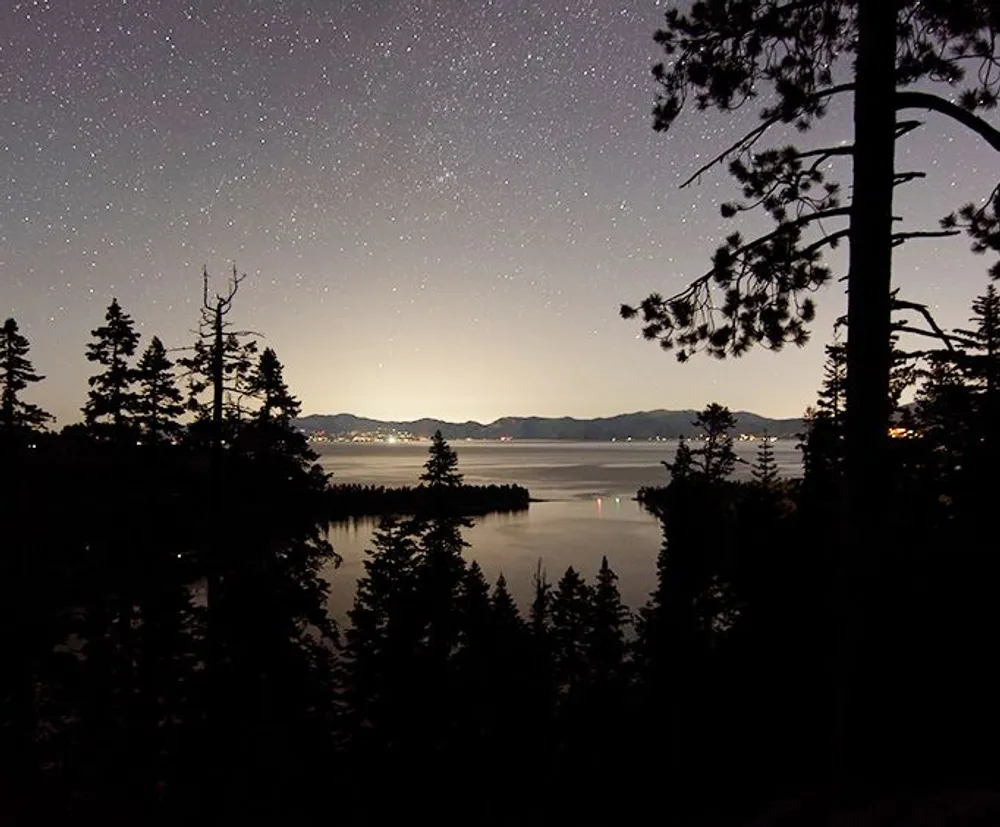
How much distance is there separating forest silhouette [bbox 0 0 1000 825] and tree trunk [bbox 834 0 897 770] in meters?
0.03

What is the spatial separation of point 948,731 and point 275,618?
15.5m

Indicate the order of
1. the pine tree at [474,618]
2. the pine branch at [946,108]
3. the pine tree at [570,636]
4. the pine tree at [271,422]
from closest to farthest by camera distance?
the pine branch at [946,108] < the pine tree at [271,422] < the pine tree at [474,618] < the pine tree at [570,636]

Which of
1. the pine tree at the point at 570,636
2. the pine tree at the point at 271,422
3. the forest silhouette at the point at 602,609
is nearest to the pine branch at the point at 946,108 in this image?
the forest silhouette at the point at 602,609

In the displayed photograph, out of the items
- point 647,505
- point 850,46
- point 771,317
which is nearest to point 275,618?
point 771,317

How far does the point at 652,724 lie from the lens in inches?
727

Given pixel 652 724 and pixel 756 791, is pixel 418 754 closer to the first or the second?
pixel 652 724

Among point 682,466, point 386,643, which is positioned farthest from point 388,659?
point 682,466

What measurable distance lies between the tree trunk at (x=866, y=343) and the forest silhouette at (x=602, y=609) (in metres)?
0.03

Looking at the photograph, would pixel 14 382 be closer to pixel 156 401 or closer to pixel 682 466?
pixel 156 401

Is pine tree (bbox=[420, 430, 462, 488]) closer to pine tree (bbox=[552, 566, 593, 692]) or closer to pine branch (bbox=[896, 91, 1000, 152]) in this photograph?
pine tree (bbox=[552, 566, 593, 692])

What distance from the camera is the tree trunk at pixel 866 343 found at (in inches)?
229

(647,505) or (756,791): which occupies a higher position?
(756,791)

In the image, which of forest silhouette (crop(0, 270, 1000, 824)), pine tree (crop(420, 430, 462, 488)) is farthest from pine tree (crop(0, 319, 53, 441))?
pine tree (crop(420, 430, 462, 488))

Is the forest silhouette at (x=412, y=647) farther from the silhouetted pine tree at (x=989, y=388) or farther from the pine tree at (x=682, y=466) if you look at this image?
the pine tree at (x=682, y=466)
